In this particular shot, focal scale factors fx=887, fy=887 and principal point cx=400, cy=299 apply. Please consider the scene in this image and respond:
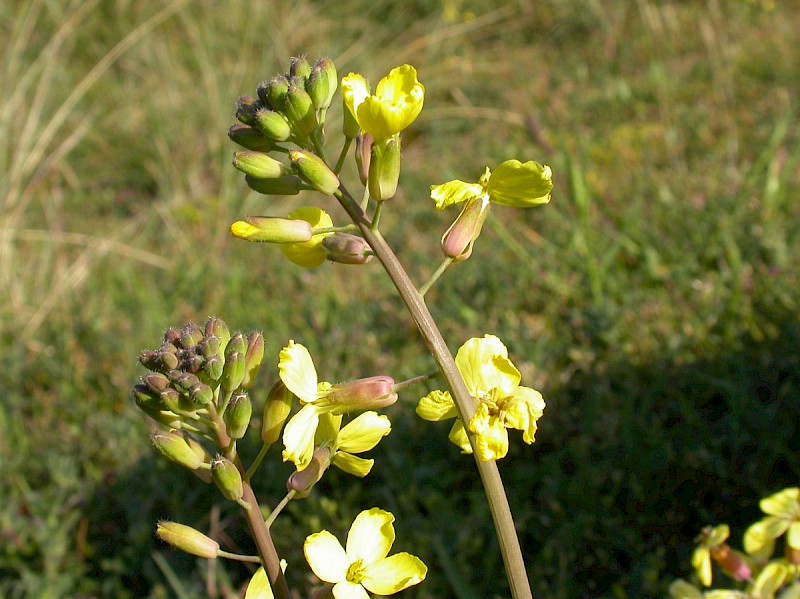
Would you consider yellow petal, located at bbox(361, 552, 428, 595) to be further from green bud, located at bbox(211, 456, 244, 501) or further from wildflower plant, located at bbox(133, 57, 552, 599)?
green bud, located at bbox(211, 456, 244, 501)

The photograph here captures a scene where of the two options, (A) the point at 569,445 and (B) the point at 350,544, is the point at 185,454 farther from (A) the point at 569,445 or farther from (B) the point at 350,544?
(A) the point at 569,445

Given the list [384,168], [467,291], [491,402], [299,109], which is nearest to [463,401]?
[491,402]

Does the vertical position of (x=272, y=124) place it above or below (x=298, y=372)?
above

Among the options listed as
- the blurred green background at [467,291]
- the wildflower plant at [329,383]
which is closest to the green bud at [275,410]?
the wildflower plant at [329,383]

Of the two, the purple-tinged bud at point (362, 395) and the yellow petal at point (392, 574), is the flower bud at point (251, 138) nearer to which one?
the purple-tinged bud at point (362, 395)

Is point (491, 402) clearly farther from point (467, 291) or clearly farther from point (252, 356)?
point (467, 291)

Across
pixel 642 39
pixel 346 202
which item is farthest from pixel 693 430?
pixel 642 39

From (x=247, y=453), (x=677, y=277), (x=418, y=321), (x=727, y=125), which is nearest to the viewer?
(x=418, y=321)

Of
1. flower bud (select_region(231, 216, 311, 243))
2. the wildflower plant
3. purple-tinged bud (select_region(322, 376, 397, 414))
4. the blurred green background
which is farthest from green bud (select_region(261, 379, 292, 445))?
the blurred green background
